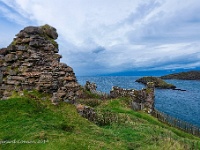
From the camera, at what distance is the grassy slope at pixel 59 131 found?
1473cm

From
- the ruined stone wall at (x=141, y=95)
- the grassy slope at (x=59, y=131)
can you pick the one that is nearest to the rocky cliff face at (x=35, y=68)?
the grassy slope at (x=59, y=131)

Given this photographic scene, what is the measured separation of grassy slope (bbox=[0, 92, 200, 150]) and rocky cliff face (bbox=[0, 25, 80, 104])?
156cm

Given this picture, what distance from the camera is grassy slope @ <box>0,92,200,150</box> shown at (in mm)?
14734

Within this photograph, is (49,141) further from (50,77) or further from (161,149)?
(50,77)

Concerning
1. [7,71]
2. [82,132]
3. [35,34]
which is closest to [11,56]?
[7,71]

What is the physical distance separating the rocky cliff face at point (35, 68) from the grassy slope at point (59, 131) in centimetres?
156

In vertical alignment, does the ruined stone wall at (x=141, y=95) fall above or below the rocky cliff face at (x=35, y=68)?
below

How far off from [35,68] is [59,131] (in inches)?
438

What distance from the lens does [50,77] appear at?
83.5 feet

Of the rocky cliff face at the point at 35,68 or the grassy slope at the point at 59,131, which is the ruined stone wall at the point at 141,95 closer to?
the rocky cliff face at the point at 35,68

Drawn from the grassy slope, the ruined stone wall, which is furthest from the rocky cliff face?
the ruined stone wall

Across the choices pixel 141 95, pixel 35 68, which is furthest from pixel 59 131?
pixel 141 95

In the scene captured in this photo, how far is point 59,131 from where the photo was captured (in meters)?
17.0

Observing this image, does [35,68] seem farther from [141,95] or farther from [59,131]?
[141,95]
